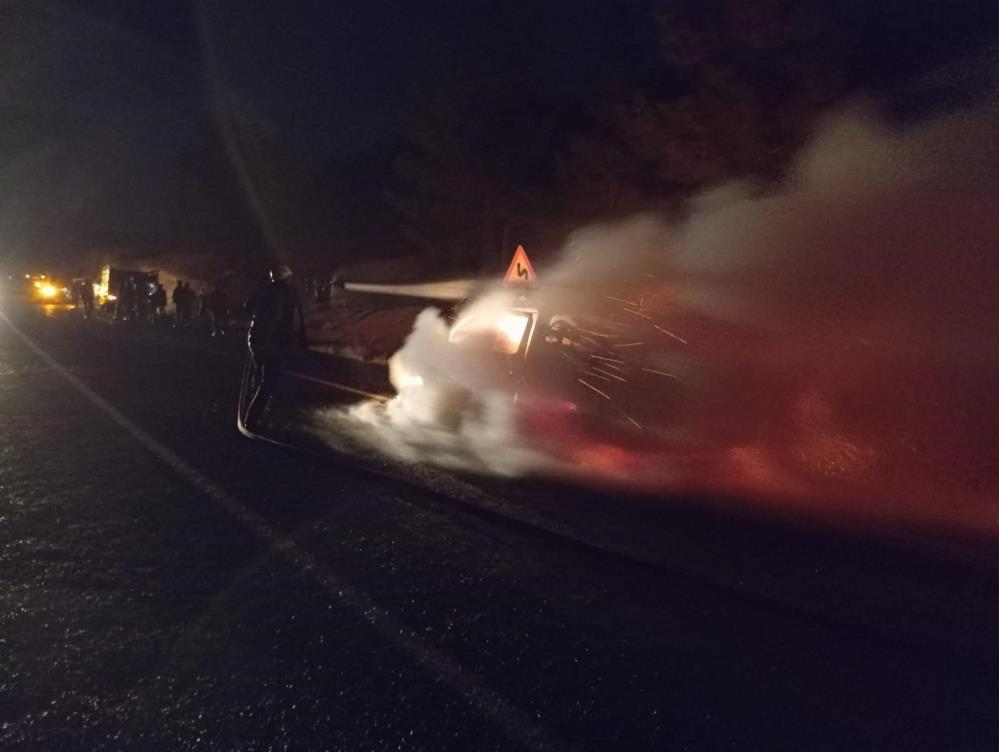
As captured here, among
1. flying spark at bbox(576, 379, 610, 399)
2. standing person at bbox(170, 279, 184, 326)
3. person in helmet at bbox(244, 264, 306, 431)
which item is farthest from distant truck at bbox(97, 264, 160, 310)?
flying spark at bbox(576, 379, 610, 399)

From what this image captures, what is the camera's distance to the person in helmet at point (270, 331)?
8773 mm

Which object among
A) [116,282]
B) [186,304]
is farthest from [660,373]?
[116,282]

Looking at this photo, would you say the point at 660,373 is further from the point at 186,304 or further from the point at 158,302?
the point at 158,302

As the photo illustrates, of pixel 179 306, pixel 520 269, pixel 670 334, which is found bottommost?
pixel 179 306

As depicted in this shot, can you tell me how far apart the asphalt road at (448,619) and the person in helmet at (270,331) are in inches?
68.3

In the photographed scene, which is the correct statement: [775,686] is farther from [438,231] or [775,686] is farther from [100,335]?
[438,231]

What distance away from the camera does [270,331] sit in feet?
28.8

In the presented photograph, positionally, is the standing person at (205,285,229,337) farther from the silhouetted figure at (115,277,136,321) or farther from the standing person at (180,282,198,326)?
the silhouetted figure at (115,277,136,321)

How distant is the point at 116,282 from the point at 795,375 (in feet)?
91.2

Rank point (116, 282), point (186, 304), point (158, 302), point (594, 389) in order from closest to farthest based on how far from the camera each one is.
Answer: point (594, 389)
point (186, 304)
point (158, 302)
point (116, 282)

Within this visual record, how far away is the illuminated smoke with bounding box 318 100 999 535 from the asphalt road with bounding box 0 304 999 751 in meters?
1.20

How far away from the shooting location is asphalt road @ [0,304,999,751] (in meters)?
3.24

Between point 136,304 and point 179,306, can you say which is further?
point 136,304

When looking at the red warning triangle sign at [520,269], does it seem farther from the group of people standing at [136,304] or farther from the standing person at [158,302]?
the standing person at [158,302]
